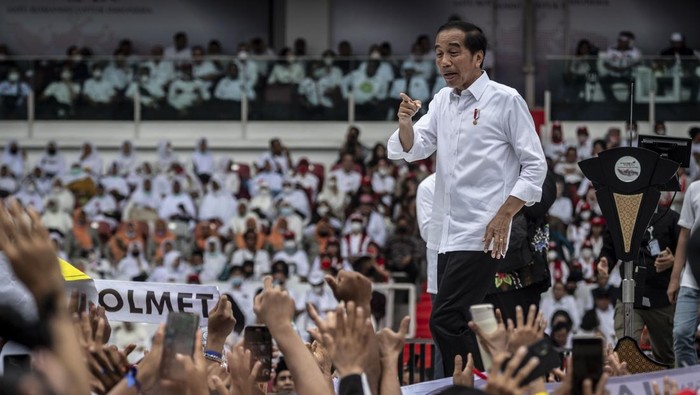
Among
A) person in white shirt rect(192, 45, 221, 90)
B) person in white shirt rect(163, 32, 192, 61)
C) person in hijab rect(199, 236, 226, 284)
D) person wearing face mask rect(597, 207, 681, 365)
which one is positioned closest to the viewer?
person wearing face mask rect(597, 207, 681, 365)

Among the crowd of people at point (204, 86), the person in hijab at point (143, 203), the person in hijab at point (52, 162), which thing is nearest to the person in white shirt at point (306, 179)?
the crowd of people at point (204, 86)

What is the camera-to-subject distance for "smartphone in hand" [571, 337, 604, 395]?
4.39 metres

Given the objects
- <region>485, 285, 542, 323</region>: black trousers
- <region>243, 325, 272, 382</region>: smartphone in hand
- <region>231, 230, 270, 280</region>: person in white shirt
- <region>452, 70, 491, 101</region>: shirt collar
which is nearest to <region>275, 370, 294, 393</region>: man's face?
<region>485, 285, 542, 323</region>: black trousers

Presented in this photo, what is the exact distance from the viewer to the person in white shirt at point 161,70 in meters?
25.6

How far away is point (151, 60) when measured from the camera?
25.8 metres

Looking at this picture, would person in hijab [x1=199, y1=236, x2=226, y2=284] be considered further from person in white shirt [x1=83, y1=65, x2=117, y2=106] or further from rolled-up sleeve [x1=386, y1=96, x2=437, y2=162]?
rolled-up sleeve [x1=386, y1=96, x2=437, y2=162]

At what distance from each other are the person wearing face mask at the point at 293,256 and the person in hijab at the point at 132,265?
1870 mm

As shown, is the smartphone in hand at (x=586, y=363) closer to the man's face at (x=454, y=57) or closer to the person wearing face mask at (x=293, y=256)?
the man's face at (x=454, y=57)

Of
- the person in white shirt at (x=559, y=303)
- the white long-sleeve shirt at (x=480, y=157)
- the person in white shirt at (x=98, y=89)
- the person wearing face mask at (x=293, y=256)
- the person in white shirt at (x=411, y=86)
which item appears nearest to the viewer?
the white long-sleeve shirt at (x=480, y=157)

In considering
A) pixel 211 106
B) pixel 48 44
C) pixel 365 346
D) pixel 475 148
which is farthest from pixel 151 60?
pixel 365 346

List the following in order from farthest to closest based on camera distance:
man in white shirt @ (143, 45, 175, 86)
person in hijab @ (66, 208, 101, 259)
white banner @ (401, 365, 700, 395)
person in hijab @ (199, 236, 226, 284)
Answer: man in white shirt @ (143, 45, 175, 86) < person in hijab @ (66, 208, 101, 259) < person in hijab @ (199, 236, 226, 284) < white banner @ (401, 365, 700, 395)

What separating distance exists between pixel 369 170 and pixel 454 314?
15700 mm

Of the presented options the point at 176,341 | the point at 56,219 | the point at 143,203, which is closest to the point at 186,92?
the point at 143,203

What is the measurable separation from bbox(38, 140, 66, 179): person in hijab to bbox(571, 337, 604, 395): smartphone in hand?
21.3 metres
